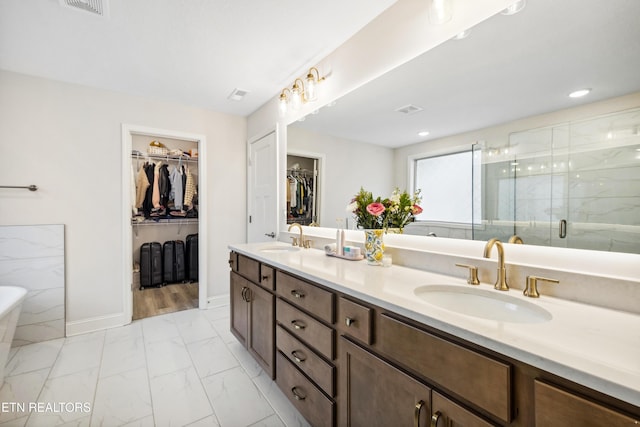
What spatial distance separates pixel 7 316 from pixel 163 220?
96.3 inches

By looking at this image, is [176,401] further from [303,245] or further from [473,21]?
[473,21]

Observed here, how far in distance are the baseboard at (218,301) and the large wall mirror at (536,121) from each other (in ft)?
8.46

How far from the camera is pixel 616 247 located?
98 centimetres

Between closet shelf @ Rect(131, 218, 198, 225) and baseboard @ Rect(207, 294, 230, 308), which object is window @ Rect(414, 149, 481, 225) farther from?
closet shelf @ Rect(131, 218, 198, 225)

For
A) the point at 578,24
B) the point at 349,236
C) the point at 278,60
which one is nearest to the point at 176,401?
the point at 349,236

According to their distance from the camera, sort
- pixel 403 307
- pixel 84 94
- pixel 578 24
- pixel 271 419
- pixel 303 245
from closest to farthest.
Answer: pixel 403 307
pixel 578 24
pixel 271 419
pixel 303 245
pixel 84 94

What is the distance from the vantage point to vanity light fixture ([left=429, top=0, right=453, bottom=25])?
4.33 ft

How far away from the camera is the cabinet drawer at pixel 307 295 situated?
1.26 metres

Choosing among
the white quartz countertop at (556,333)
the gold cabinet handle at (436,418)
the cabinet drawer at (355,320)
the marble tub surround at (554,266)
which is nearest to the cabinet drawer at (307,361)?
the cabinet drawer at (355,320)

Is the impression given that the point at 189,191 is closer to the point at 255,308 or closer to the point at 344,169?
the point at 255,308

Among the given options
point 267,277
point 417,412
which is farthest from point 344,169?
point 417,412

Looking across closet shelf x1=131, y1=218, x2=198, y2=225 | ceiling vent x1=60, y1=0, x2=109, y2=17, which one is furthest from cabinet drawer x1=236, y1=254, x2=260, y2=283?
closet shelf x1=131, y1=218, x2=198, y2=225

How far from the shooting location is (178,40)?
1.99 metres

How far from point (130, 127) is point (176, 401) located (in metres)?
2.58
